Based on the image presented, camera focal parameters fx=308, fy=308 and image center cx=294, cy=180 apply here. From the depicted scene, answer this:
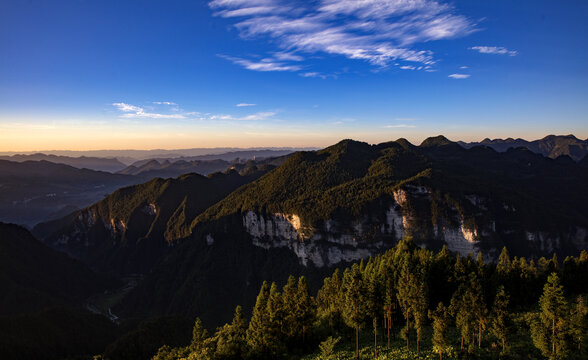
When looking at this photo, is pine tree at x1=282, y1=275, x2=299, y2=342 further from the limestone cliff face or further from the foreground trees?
the limestone cliff face

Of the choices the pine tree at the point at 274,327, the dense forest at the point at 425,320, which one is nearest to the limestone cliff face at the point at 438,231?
the dense forest at the point at 425,320

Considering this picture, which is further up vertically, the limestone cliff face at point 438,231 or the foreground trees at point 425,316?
the foreground trees at point 425,316

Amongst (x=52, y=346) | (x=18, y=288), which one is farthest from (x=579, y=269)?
(x=18, y=288)

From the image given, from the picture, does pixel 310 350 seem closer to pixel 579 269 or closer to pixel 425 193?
pixel 579 269

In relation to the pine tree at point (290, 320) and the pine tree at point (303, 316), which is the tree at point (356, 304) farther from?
the pine tree at point (290, 320)

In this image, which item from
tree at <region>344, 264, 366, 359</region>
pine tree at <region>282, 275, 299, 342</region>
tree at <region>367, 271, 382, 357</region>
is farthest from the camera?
pine tree at <region>282, 275, 299, 342</region>

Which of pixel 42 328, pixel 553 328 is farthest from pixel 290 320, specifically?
pixel 42 328

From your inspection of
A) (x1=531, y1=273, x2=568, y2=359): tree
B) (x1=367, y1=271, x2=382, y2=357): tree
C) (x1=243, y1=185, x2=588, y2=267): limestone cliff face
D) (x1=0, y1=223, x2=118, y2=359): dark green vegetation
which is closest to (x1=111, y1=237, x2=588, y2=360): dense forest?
(x1=531, y1=273, x2=568, y2=359): tree
